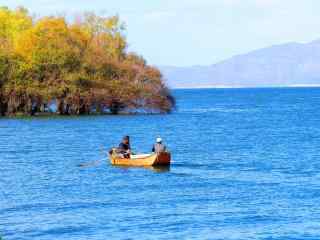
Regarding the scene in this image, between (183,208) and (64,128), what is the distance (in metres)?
57.4

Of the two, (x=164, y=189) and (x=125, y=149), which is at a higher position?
(x=125, y=149)

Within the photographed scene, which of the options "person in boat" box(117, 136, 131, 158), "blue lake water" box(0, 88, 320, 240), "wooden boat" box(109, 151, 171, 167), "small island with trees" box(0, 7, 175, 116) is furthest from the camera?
"small island with trees" box(0, 7, 175, 116)

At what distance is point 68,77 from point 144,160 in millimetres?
57693

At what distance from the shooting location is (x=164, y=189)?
50.1 metres

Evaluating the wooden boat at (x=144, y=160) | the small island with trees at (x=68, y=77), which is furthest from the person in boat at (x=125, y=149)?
the small island with trees at (x=68, y=77)

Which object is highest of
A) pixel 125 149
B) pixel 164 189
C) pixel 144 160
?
pixel 125 149

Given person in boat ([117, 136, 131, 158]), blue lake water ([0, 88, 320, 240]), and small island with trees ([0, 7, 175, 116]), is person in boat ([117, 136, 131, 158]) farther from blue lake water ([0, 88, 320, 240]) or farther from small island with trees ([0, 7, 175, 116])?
small island with trees ([0, 7, 175, 116])

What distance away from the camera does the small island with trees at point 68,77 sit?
116 metres

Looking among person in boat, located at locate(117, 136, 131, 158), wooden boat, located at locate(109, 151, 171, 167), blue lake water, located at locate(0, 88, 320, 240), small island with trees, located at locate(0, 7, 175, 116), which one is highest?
small island with trees, located at locate(0, 7, 175, 116)

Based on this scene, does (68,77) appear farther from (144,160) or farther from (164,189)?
(164,189)

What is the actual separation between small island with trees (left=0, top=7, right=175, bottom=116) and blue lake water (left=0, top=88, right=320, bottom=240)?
78.6 feet

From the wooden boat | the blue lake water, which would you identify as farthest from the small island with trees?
the wooden boat

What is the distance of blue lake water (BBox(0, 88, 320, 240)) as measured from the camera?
38.2 metres

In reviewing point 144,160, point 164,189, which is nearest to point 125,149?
point 144,160
